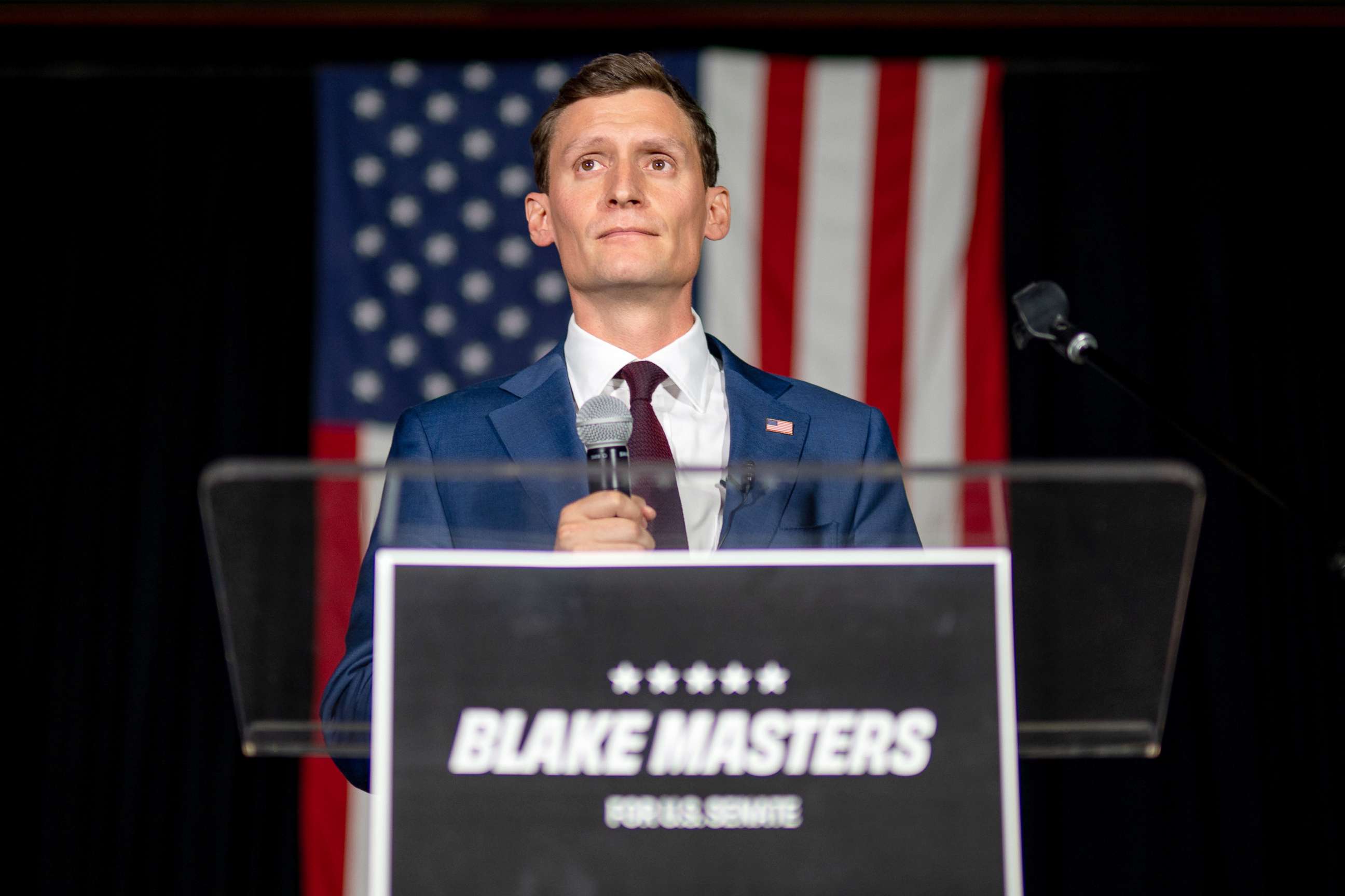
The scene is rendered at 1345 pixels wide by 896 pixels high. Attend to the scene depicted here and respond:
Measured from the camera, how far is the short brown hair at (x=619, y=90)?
1.53 m

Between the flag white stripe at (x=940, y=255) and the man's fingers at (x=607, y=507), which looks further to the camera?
the flag white stripe at (x=940, y=255)

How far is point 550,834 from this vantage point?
771mm

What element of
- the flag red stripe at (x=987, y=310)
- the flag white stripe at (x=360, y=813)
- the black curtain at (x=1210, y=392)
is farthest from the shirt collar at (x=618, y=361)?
the black curtain at (x=1210, y=392)

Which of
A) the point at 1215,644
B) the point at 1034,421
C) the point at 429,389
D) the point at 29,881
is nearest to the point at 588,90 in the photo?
the point at 429,389

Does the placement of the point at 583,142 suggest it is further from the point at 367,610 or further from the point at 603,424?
the point at 367,610

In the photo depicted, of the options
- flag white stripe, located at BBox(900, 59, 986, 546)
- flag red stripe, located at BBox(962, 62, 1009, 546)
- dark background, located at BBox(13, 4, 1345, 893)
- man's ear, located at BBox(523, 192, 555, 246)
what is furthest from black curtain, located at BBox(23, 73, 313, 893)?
man's ear, located at BBox(523, 192, 555, 246)

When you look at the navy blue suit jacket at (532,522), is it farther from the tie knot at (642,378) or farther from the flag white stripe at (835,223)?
→ the flag white stripe at (835,223)

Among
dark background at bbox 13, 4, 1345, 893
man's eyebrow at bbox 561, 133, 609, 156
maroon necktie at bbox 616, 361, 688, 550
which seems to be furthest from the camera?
dark background at bbox 13, 4, 1345, 893

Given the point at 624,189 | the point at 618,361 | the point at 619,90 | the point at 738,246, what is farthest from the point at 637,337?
the point at 738,246

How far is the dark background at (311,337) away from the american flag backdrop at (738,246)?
0.75 ft

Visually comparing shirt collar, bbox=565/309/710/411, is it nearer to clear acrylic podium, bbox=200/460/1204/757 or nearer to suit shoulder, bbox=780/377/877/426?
suit shoulder, bbox=780/377/877/426

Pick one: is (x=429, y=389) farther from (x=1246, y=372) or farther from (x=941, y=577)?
(x=941, y=577)

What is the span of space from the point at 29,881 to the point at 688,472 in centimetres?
341

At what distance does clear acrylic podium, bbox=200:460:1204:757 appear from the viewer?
81cm
